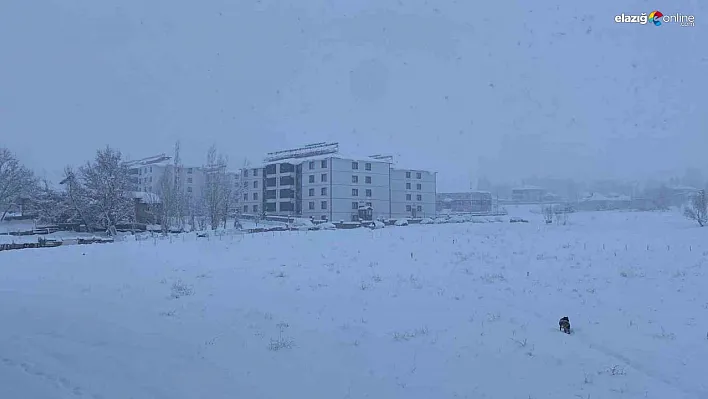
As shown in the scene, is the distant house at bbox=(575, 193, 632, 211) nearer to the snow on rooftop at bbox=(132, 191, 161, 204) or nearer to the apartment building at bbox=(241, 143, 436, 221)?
the apartment building at bbox=(241, 143, 436, 221)

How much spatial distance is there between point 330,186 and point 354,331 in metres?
62.0

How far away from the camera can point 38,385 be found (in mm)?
5750

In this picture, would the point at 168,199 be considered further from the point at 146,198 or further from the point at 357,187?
the point at 357,187

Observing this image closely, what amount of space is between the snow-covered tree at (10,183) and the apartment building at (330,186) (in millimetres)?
29437

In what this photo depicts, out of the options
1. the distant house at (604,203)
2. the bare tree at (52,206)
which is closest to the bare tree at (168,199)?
the bare tree at (52,206)

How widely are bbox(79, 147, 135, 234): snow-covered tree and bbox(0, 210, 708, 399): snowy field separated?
32042 millimetres

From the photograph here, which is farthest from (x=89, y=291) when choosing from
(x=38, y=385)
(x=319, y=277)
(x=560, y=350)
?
(x=560, y=350)

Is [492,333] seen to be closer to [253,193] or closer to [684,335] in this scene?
[684,335]

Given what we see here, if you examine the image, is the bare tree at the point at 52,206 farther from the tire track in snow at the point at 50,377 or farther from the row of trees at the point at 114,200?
the tire track in snow at the point at 50,377

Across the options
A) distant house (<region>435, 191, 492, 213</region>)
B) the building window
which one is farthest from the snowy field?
distant house (<region>435, 191, 492, 213</region>)

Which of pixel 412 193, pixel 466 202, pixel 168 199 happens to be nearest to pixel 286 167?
pixel 412 193

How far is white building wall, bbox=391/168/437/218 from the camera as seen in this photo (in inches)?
3155

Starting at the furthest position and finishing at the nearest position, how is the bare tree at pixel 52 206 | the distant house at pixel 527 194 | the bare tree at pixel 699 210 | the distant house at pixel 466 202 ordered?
the distant house at pixel 527 194, the distant house at pixel 466 202, the bare tree at pixel 52 206, the bare tree at pixel 699 210

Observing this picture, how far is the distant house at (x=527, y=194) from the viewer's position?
509 ft
